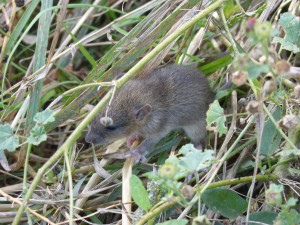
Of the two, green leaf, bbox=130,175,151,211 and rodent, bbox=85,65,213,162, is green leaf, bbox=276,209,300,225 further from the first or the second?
rodent, bbox=85,65,213,162

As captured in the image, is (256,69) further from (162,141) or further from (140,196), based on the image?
(162,141)

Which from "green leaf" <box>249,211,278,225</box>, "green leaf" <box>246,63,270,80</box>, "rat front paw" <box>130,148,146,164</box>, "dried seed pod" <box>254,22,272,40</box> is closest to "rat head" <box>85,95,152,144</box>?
"rat front paw" <box>130,148,146,164</box>

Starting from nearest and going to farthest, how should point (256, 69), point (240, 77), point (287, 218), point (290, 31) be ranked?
point (256, 69)
point (240, 77)
point (287, 218)
point (290, 31)

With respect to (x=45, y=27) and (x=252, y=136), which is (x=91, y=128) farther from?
(x=252, y=136)

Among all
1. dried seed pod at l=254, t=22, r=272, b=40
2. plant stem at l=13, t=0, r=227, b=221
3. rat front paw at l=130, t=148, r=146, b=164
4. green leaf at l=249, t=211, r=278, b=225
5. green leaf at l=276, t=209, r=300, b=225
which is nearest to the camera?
dried seed pod at l=254, t=22, r=272, b=40

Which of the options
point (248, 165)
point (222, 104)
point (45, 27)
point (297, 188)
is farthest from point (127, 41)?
point (297, 188)

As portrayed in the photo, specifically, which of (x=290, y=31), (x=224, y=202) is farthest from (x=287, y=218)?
(x=290, y=31)
